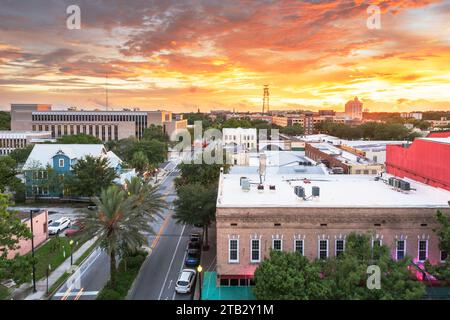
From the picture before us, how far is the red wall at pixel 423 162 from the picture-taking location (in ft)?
101

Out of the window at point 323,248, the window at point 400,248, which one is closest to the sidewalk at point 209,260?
the window at point 323,248

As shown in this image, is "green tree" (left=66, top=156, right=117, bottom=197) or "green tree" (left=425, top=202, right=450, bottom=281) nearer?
"green tree" (left=425, top=202, right=450, bottom=281)

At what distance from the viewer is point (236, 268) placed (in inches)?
1001

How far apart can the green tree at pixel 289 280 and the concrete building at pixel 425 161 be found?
1674cm

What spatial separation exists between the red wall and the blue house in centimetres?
3567

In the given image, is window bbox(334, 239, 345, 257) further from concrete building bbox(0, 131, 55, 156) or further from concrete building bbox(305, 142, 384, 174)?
concrete building bbox(0, 131, 55, 156)

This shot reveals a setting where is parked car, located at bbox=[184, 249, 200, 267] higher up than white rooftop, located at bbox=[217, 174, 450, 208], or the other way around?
white rooftop, located at bbox=[217, 174, 450, 208]

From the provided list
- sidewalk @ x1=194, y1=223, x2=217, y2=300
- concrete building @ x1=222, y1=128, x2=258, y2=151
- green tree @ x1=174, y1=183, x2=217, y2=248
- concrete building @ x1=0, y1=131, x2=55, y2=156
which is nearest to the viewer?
sidewalk @ x1=194, y1=223, x2=217, y2=300

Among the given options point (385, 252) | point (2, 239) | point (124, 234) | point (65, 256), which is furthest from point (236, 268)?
point (65, 256)

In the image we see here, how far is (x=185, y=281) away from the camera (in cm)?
2734

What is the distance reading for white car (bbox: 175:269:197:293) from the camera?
88.2 ft

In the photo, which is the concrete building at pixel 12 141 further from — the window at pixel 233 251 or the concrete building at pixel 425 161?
the window at pixel 233 251

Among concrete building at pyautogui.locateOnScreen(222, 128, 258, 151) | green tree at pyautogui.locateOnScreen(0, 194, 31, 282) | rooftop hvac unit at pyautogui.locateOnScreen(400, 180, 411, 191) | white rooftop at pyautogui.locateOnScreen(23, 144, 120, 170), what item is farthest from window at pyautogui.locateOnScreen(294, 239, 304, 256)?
concrete building at pyautogui.locateOnScreen(222, 128, 258, 151)
